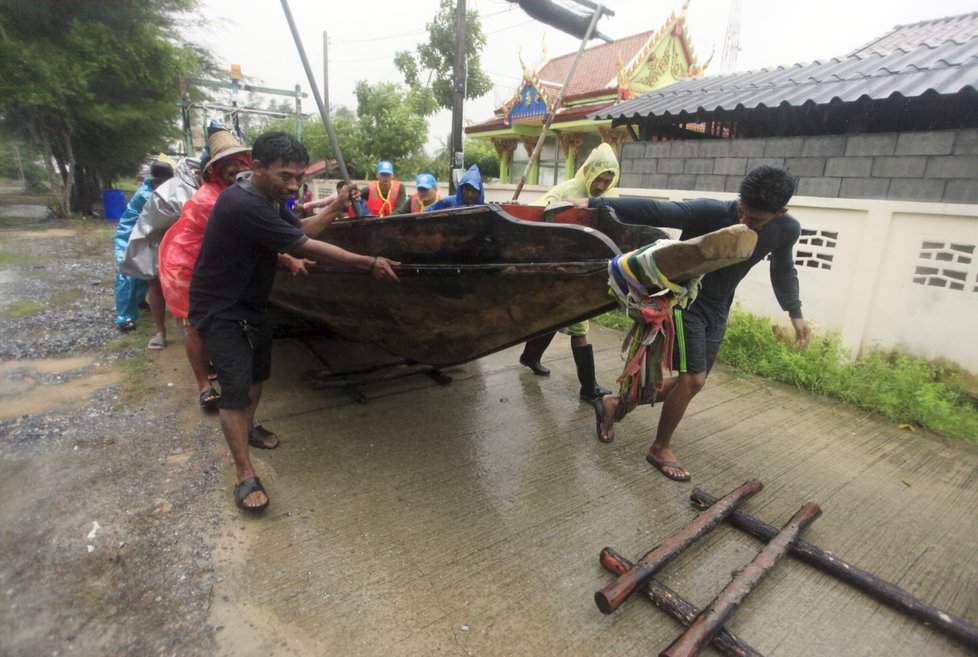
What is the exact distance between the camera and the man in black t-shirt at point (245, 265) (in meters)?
2.03

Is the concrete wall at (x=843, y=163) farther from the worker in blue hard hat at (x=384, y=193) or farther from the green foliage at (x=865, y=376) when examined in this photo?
the worker in blue hard hat at (x=384, y=193)

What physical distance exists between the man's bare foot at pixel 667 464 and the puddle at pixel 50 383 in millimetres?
3328

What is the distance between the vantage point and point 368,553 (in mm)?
1924

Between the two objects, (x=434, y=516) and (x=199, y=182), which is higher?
(x=199, y=182)

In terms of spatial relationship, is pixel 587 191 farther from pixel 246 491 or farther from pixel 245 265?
pixel 246 491

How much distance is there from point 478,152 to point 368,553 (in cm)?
1745

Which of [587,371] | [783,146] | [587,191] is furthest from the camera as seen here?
[783,146]

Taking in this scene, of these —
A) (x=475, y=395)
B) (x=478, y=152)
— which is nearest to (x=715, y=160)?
(x=475, y=395)

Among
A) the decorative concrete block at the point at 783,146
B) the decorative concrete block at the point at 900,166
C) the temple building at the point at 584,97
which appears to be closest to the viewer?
the decorative concrete block at the point at 900,166

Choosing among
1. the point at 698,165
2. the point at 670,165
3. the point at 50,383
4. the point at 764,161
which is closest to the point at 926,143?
the point at 764,161

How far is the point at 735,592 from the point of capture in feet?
5.58

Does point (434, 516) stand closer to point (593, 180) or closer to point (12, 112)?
point (593, 180)

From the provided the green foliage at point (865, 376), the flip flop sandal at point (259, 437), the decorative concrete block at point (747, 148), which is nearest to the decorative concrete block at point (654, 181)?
the decorative concrete block at point (747, 148)

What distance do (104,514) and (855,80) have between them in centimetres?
609
